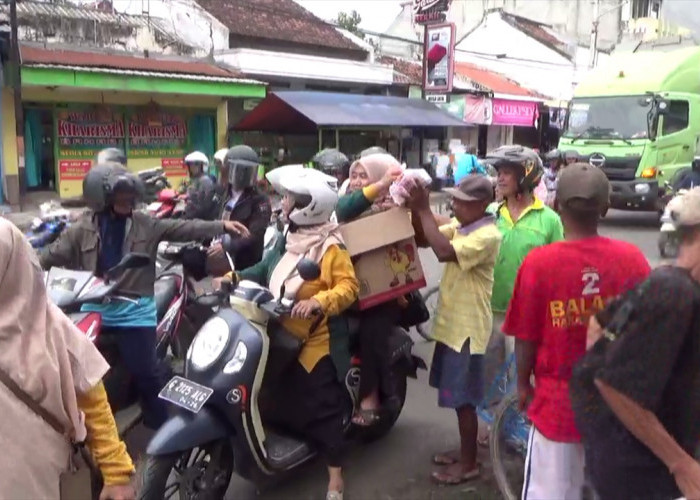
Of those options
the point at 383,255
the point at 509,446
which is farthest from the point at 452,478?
the point at 383,255

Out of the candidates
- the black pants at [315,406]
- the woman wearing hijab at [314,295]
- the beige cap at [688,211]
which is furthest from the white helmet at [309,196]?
the beige cap at [688,211]

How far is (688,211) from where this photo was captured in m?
1.97

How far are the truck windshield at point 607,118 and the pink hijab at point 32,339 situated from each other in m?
13.9

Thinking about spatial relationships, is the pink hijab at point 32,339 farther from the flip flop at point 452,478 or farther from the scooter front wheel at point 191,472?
the flip flop at point 452,478

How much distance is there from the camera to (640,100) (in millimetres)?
14281

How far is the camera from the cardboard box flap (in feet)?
12.2

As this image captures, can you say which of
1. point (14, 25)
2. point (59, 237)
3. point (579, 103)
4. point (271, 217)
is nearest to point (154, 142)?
point (14, 25)

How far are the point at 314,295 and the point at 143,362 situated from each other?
103 centimetres

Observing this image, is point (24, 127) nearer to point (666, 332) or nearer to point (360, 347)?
point (360, 347)

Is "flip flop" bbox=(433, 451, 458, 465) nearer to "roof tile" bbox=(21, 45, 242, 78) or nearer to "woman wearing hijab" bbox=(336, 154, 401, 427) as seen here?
"woman wearing hijab" bbox=(336, 154, 401, 427)

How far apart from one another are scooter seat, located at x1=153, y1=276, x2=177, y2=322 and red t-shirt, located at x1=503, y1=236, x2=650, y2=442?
94.3 inches

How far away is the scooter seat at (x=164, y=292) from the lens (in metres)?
4.30

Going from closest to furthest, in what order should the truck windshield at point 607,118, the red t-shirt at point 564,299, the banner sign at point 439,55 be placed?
1. the red t-shirt at point 564,299
2. the truck windshield at point 607,118
3. the banner sign at point 439,55

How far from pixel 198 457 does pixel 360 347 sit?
1.04 meters
